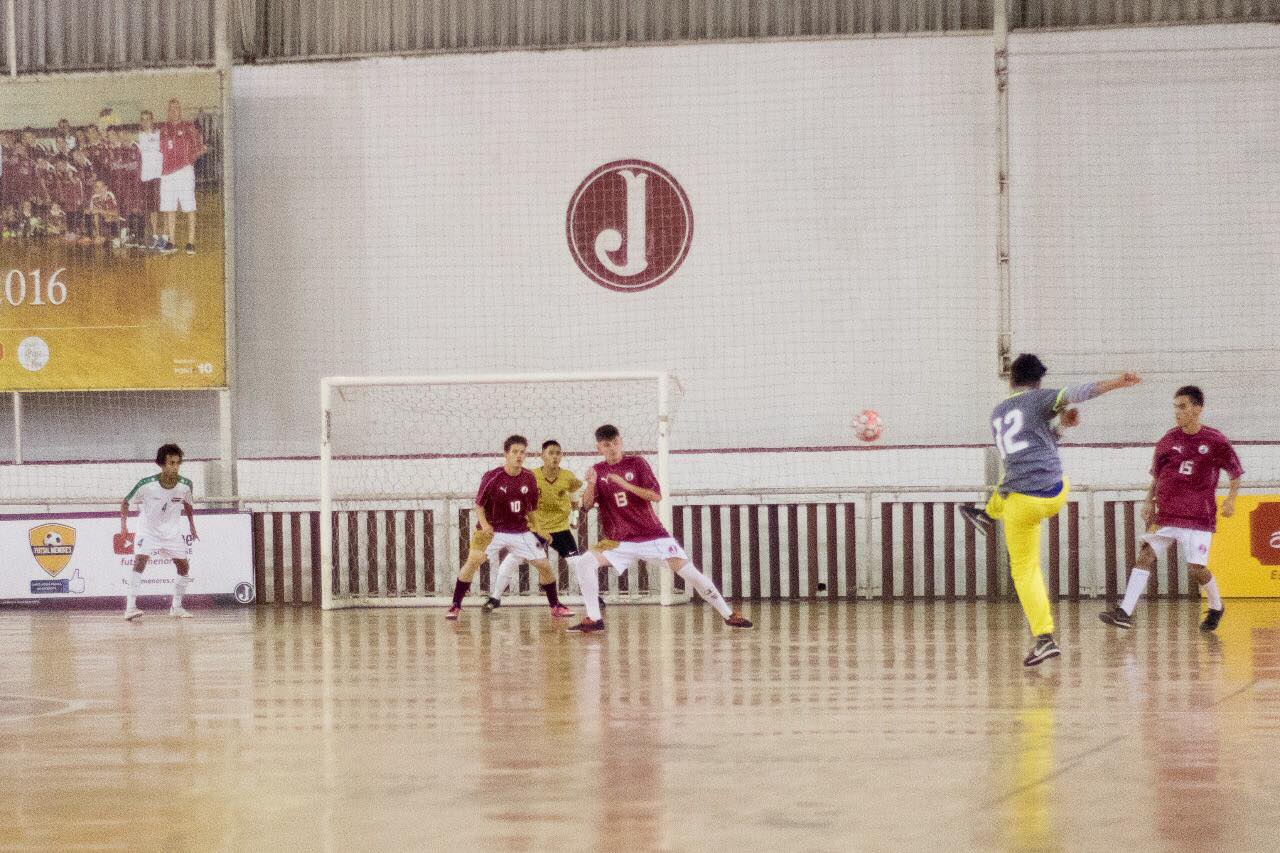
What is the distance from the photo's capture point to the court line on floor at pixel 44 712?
9148 mm

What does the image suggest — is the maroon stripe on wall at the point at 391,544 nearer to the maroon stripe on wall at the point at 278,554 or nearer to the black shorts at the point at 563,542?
the maroon stripe on wall at the point at 278,554

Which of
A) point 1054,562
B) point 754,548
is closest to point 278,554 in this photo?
point 754,548

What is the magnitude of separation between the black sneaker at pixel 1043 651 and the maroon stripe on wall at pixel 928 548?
27.4 feet

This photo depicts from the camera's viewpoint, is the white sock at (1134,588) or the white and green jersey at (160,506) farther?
the white and green jersey at (160,506)

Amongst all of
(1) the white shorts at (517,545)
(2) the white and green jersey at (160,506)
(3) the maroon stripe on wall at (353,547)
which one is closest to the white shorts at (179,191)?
(2) the white and green jersey at (160,506)

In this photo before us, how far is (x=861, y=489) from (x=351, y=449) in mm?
6985

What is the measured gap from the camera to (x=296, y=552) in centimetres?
1956

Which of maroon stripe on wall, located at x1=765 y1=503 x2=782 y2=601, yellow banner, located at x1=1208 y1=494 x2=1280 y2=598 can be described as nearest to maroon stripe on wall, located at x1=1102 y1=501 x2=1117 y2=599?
yellow banner, located at x1=1208 y1=494 x2=1280 y2=598

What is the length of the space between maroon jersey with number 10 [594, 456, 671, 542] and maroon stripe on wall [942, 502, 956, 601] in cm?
600

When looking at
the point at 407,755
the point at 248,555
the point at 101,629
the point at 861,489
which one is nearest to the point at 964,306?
the point at 861,489

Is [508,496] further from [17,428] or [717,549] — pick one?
[17,428]

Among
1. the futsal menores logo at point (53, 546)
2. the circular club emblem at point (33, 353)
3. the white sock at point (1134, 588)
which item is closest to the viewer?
the white sock at point (1134, 588)

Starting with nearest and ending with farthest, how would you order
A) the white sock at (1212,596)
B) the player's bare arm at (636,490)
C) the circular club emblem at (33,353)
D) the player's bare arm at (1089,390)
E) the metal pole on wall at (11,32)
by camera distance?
the player's bare arm at (1089,390)
the white sock at (1212,596)
the player's bare arm at (636,490)
the circular club emblem at (33,353)
the metal pole on wall at (11,32)

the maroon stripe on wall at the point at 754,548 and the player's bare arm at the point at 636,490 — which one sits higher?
the player's bare arm at the point at 636,490
